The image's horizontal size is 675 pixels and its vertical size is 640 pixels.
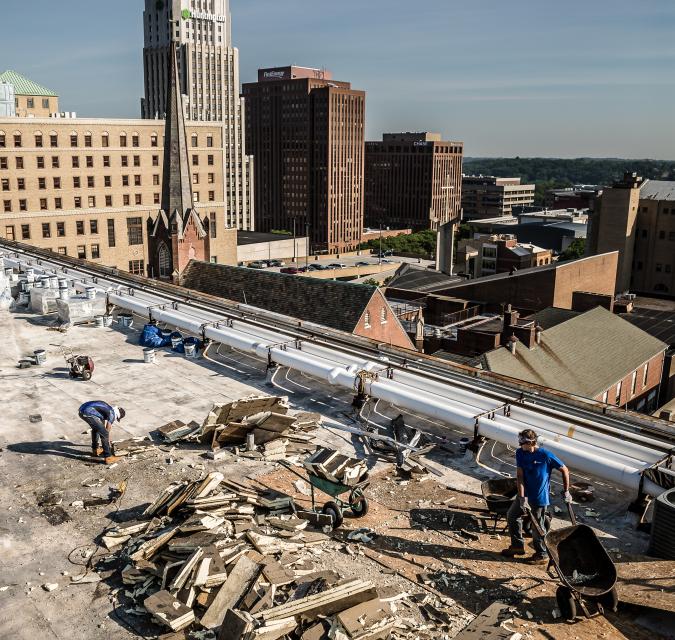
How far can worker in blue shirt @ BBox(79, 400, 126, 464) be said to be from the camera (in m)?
15.8

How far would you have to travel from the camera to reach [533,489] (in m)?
11.9

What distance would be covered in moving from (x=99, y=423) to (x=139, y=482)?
5.93 feet

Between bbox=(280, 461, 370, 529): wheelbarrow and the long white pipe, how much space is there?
4181 mm

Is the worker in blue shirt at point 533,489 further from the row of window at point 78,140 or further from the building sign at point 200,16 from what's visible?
the building sign at point 200,16

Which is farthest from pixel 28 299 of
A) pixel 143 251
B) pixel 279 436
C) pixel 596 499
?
pixel 143 251

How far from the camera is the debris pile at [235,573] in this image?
10.0m

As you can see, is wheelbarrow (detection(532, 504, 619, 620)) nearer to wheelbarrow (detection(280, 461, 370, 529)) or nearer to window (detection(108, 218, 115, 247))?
wheelbarrow (detection(280, 461, 370, 529))

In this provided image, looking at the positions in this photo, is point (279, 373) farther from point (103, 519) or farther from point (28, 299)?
point (28, 299)

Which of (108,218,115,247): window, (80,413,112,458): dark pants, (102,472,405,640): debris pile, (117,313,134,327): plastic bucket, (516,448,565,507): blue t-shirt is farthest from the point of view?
(108,218,115,247): window

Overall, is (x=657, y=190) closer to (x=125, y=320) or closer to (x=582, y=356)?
(x=582, y=356)

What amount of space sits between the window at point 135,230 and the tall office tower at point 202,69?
66.7 m

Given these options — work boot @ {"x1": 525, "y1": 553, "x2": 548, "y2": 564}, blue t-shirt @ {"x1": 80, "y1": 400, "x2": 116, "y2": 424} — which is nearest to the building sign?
blue t-shirt @ {"x1": 80, "y1": 400, "x2": 116, "y2": 424}

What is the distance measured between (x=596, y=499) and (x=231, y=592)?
815 cm

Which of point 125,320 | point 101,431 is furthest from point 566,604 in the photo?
point 125,320
